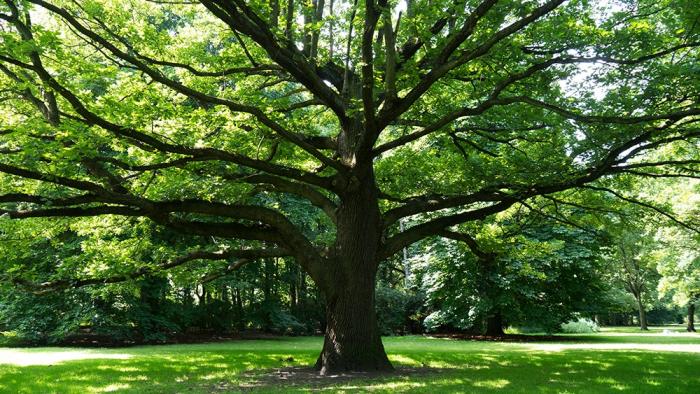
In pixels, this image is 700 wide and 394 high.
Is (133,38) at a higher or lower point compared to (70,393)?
higher

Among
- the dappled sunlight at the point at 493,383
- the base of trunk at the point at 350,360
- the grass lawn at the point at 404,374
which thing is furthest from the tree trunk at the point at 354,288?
the dappled sunlight at the point at 493,383

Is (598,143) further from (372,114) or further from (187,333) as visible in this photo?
(187,333)

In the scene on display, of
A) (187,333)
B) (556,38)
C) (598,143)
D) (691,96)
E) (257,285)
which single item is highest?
(556,38)

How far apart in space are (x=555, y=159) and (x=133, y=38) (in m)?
8.71

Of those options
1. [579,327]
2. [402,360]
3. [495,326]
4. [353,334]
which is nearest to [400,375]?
[353,334]

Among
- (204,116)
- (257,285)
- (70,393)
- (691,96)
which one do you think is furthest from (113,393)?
(257,285)

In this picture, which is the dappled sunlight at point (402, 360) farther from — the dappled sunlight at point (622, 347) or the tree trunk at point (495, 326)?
the tree trunk at point (495, 326)

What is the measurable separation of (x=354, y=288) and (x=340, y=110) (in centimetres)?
365

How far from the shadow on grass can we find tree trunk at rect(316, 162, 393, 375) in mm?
683

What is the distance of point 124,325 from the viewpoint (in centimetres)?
2148

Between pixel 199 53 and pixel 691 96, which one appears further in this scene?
pixel 199 53

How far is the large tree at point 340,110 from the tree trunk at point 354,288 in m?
0.03

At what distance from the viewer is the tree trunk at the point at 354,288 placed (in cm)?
1037

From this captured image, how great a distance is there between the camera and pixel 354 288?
10711 millimetres
